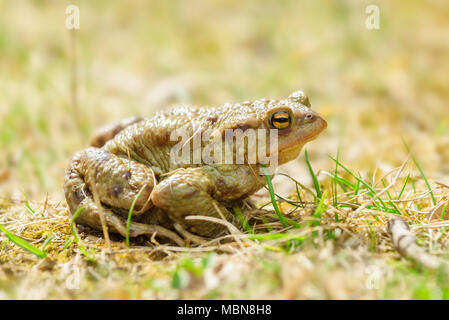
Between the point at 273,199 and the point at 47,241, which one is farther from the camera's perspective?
the point at 273,199

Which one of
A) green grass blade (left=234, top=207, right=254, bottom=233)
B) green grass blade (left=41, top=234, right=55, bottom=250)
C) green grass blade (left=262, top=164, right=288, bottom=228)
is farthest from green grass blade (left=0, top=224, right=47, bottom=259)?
green grass blade (left=262, top=164, right=288, bottom=228)

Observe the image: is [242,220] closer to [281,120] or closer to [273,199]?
[273,199]

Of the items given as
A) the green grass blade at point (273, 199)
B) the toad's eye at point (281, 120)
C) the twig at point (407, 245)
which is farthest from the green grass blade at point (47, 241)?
the twig at point (407, 245)

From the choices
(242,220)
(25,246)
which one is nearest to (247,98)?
(242,220)

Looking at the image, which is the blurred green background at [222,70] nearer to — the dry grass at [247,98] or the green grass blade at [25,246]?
the dry grass at [247,98]

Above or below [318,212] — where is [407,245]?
Result: below
